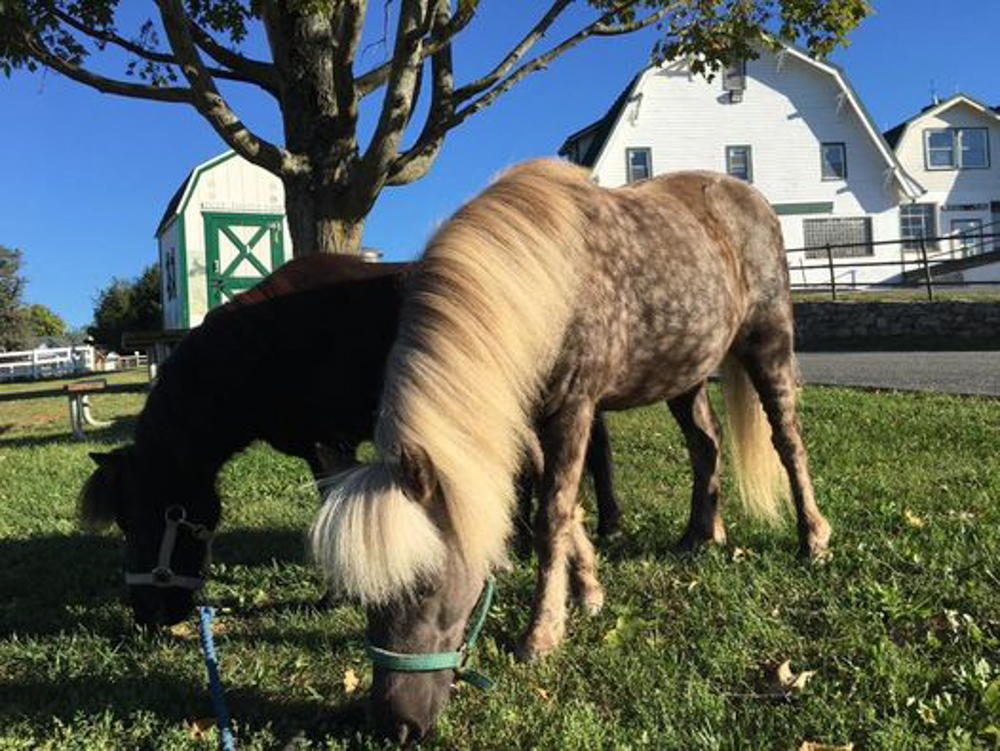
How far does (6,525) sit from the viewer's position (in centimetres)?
560

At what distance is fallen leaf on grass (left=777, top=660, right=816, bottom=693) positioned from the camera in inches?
101

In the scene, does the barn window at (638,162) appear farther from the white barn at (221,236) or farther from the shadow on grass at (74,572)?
the shadow on grass at (74,572)

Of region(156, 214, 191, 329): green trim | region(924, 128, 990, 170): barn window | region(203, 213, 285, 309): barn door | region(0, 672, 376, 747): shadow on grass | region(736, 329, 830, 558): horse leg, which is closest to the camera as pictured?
region(0, 672, 376, 747): shadow on grass

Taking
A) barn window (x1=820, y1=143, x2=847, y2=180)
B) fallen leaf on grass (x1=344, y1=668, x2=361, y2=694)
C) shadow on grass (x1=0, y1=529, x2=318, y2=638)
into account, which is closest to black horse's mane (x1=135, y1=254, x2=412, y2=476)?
shadow on grass (x1=0, y1=529, x2=318, y2=638)

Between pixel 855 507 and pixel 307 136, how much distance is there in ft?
18.3

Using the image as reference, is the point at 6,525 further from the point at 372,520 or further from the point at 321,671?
the point at 372,520

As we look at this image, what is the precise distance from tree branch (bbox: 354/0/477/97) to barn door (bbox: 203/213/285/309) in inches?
444

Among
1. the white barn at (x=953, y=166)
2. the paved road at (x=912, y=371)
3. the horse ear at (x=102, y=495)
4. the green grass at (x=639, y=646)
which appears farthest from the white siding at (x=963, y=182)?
the horse ear at (x=102, y=495)

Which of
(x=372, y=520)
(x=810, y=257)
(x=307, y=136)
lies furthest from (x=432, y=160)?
(x=810, y=257)

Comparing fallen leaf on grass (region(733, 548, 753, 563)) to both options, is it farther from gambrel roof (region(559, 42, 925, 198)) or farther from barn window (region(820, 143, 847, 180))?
barn window (region(820, 143, 847, 180))

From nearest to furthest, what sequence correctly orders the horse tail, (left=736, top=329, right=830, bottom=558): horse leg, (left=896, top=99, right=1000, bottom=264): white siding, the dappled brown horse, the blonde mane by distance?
the blonde mane
the dappled brown horse
(left=736, top=329, right=830, bottom=558): horse leg
the horse tail
(left=896, top=99, right=1000, bottom=264): white siding

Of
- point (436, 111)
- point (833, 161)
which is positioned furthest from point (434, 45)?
point (833, 161)

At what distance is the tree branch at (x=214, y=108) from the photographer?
670 cm

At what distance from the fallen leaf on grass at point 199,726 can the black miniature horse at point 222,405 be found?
85 cm
